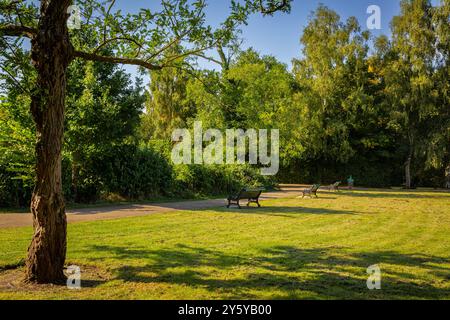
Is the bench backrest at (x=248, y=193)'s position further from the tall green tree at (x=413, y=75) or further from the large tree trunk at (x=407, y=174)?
the large tree trunk at (x=407, y=174)

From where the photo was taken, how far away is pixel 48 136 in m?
5.98

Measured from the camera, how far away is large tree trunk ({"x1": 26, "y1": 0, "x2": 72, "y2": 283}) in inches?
234

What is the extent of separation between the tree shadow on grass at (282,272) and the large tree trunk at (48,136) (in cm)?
112

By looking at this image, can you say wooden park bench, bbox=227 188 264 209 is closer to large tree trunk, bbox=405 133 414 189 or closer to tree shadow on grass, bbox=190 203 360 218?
tree shadow on grass, bbox=190 203 360 218

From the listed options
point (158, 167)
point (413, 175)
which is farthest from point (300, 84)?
point (158, 167)

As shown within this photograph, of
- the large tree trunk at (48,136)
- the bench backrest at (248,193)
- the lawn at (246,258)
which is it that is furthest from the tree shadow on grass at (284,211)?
the large tree trunk at (48,136)

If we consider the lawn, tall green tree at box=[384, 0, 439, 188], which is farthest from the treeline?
the lawn

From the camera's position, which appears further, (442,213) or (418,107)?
(418,107)

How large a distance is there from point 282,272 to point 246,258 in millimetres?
1136

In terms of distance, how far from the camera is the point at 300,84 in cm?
3775

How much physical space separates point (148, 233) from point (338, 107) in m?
31.4

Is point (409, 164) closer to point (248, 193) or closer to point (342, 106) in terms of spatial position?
point (342, 106)

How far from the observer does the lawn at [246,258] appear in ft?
18.6
